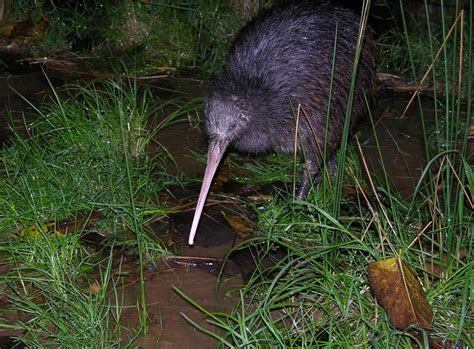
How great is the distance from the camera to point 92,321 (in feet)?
10.8

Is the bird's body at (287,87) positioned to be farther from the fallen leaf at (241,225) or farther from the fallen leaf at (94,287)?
the fallen leaf at (94,287)

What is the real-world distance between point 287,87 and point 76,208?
1.31 meters

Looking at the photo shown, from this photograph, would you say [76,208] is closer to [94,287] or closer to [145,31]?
[94,287]

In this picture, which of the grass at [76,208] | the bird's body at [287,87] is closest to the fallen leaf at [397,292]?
the grass at [76,208]

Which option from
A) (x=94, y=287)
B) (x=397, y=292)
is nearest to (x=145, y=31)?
(x=94, y=287)

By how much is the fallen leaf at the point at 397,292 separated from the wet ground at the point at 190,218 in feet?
2.49

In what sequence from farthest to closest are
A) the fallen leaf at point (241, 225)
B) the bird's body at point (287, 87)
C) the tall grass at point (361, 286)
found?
the bird's body at point (287, 87)
the fallen leaf at point (241, 225)
the tall grass at point (361, 286)

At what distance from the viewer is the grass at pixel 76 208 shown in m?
3.38

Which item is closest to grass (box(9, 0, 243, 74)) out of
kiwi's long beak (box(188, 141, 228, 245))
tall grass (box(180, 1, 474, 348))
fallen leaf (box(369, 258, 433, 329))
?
kiwi's long beak (box(188, 141, 228, 245))

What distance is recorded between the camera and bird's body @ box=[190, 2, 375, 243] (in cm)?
435

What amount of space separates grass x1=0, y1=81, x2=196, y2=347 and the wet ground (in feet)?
0.30

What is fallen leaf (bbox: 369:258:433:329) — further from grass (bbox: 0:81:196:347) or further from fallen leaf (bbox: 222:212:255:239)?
fallen leaf (bbox: 222:212:255:239)

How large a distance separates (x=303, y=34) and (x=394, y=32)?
80.5 inches

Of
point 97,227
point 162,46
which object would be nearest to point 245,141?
point 97,227
